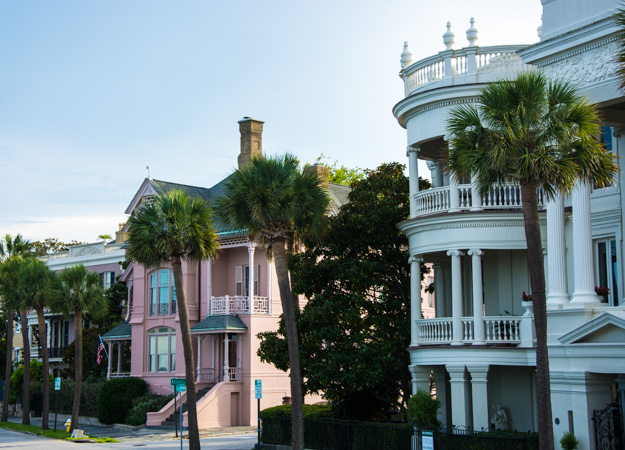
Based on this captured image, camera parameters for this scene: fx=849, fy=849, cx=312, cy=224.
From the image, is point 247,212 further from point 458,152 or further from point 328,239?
point 458,152

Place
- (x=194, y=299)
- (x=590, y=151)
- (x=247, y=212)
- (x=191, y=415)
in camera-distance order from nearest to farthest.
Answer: (x=590, y=151) < (x=247, y=212) < (x=191, y=415) < (x=194, y=299)

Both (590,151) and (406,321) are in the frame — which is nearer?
(590,151)

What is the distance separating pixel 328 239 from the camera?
29438 mm

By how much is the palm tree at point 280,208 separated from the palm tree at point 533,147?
25.3 ft

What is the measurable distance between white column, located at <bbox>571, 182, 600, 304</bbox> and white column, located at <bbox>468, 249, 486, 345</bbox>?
13.3 feet

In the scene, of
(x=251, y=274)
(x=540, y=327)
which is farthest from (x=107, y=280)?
(x=540, y=327)

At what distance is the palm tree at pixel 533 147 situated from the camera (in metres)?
17.9

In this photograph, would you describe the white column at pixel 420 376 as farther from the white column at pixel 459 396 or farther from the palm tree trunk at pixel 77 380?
the palm tree trunk at pixel 77 380

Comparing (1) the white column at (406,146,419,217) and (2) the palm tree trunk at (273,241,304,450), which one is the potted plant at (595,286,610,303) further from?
(2) the palm tree trunk at (273,241,304,450)

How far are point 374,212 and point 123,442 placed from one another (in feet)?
56.0

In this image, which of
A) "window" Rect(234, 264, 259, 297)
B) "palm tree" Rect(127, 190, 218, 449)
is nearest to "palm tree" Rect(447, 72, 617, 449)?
"palm tree" Rect(127, 190, 218, 449)

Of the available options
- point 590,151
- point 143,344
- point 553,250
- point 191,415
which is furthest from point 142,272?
point 590,151

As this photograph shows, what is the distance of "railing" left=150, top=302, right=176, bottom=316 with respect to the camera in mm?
46969

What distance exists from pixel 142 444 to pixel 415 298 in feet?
51.7
